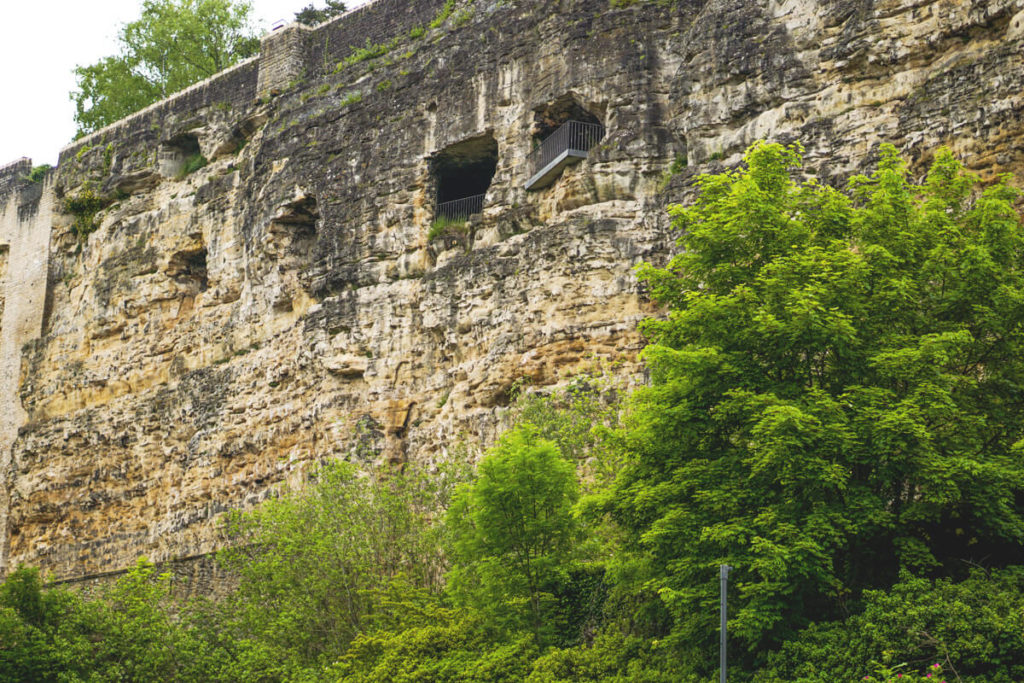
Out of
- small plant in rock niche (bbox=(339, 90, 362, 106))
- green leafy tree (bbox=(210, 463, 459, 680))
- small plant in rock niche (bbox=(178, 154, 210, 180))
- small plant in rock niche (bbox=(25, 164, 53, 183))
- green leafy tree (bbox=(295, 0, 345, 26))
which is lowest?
green leafy tree (bbox=(210, 463, 459, 680))

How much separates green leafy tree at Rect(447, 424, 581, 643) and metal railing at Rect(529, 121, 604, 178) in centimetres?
891

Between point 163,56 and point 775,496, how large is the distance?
37.4 m

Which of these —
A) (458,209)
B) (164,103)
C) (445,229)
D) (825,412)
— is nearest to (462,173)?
(458,209)

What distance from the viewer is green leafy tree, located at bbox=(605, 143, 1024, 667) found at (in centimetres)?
1522

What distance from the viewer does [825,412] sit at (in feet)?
51.4

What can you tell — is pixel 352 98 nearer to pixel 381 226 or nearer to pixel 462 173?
pixel 462 173

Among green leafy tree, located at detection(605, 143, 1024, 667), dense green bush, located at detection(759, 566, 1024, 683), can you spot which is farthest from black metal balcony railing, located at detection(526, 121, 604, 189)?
dense green bush, located at detection(759, 566, 1024, 683)

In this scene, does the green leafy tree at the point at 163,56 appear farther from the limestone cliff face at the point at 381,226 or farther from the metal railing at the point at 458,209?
the metal railing at the point at 458,209

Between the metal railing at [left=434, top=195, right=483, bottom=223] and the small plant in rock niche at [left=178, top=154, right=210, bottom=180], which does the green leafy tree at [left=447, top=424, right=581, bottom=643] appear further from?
the small plant in rock niche at [left=178, top=154, right=210, bottom=180]

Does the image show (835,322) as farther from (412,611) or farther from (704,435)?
(412,611)

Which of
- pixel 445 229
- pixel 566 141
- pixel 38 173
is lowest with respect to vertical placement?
pixel 445 229

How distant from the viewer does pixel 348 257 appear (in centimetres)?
3016

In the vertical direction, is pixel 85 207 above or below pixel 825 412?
above

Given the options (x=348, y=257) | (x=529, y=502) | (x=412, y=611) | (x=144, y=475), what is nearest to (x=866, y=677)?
(x=529, y=502)
